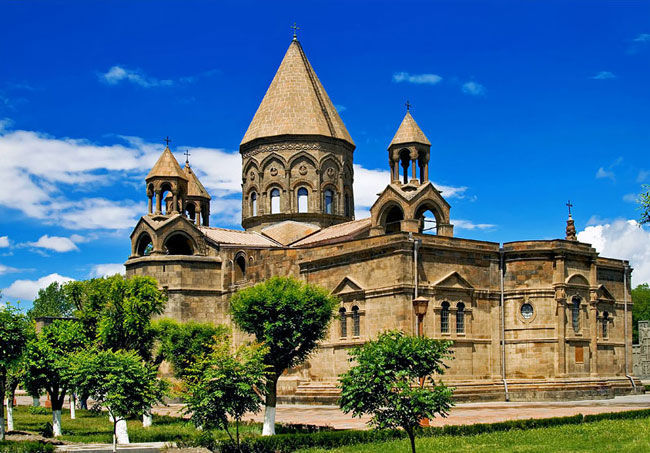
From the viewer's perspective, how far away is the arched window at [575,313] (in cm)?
3838

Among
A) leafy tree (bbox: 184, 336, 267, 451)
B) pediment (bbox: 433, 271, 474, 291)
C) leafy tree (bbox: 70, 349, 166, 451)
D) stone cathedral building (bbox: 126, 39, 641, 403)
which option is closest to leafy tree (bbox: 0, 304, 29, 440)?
leafy tree (bbox: 70, 349, 166, 451)

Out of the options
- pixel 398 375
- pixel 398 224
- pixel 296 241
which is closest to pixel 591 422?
pixel 398 375

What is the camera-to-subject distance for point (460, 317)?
37219 millimetres

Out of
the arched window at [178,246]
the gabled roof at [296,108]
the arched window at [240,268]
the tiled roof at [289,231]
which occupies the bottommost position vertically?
the arched window at [240,268]

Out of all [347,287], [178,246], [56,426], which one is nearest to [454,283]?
[347,287]

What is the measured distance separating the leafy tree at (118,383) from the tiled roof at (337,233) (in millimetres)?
20864

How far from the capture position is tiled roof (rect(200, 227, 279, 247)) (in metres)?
48.9

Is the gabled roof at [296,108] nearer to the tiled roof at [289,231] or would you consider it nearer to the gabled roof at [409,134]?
the tiled roof at [289,231]

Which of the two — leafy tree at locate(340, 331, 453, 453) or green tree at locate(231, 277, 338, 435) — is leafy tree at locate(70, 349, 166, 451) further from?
leafy tree at locate(340, 331, 453, 453)

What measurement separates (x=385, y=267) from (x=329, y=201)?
1583 centimetres

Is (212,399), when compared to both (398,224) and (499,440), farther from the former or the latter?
(398,224)

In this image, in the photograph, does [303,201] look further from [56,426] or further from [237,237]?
[56,426]

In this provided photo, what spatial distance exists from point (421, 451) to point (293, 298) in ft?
30.9

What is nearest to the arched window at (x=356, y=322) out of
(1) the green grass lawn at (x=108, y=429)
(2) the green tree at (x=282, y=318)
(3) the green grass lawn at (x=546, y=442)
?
(2) the green tree at (x=282, y=318)
